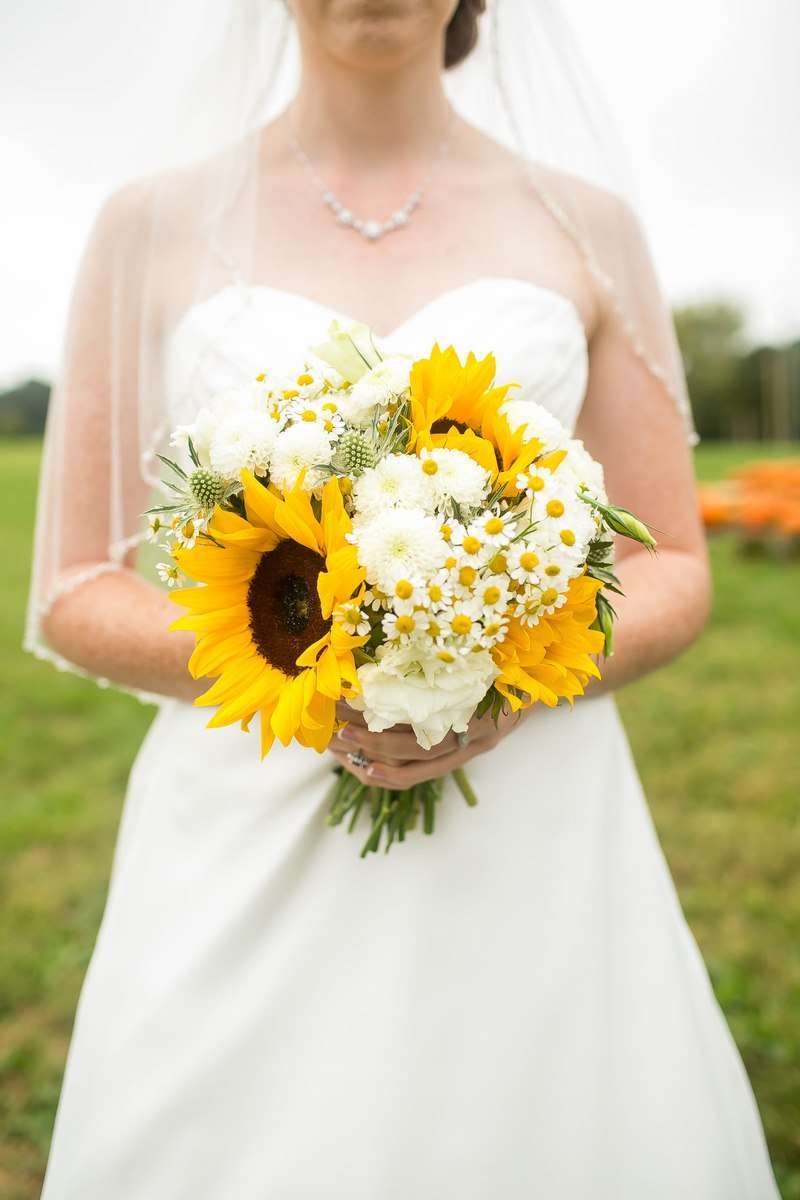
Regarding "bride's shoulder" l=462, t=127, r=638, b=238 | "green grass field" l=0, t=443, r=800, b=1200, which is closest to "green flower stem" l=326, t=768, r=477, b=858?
"bride's shoulder" l=462, t=127, r=638, b=238

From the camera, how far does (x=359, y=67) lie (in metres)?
2.09

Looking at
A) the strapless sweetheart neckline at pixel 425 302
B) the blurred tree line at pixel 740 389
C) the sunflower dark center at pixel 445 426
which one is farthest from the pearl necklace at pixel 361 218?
the blurred tree line at pixel 740 389

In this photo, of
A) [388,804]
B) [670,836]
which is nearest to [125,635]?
[388,804]

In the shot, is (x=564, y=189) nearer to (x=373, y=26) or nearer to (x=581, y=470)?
(x=373, y=26)

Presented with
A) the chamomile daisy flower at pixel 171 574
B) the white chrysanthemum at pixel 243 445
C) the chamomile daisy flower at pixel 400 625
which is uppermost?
the white chrysanthemum at pixel 243 445

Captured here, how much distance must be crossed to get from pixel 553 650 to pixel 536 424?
35 centimetres

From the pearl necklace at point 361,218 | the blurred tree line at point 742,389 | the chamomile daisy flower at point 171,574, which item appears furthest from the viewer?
the blurred tree line at point 742,389

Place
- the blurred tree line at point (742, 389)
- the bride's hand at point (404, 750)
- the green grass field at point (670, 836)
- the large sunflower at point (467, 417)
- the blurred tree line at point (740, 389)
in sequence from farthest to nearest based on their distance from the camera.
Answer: the blurred tree line at point (742, 389), the blurred tree line at point (740, 389), the green grass field at point (670, 836), the bride's hand at point (404, 750), the large sunflower at point (467, 417)

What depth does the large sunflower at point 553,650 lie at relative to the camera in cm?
139

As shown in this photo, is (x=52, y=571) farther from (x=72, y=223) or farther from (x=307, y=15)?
(x=307, y=15)

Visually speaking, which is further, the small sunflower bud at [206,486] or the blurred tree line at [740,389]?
the blurred tree line at [740,389]

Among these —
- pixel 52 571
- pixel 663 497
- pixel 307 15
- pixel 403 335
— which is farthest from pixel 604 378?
pixel 52 571

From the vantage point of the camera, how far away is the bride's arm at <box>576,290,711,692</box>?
2307 millimetres

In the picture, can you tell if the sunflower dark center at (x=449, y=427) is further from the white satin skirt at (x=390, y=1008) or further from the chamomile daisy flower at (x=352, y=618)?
the white satin skirt at (x=390, y=1008)
